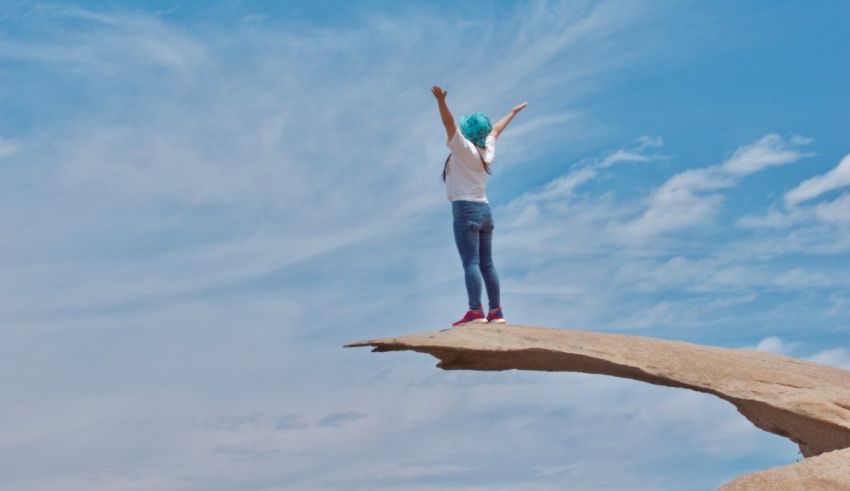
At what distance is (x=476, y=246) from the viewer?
32.7 ft

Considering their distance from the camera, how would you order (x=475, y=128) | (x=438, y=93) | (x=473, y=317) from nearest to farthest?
(x=438, y=93) → (x=473, y=317) → (x=475, y=128)

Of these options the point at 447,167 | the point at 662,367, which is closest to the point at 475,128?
the point at 447,167

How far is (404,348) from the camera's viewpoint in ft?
29.6

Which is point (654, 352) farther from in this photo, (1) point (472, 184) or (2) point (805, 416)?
(1) point (472, 184)

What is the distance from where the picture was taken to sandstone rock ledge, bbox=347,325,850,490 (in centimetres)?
908

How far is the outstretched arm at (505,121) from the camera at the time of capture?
10.9 meters

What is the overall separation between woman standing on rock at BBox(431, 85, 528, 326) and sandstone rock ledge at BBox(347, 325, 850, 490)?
1.44 feet

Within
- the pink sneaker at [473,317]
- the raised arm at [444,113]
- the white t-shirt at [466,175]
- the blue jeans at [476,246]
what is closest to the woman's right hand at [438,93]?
the raised arm at [444,113]

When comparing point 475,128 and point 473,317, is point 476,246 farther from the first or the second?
point 475,128

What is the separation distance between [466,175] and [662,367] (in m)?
2.48

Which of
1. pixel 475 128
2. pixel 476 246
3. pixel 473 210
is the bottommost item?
pixel 476 246

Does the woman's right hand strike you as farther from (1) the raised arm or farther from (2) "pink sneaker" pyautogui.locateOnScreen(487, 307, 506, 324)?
(2) "pink sneaker" pyautogui.locateOnScreen(487, 307, 506, 324)

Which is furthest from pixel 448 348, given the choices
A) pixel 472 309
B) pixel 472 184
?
pixel 472 184

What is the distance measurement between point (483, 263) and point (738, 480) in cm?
308
